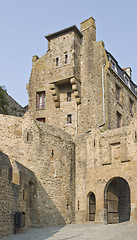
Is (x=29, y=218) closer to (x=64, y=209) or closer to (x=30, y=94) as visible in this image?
(x=64, y=209)

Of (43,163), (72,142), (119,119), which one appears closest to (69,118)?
(72,142)

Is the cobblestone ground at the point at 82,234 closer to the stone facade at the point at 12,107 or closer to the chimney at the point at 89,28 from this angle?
the stone facade at the point at 12,107

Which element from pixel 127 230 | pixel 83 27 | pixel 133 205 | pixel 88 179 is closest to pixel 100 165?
pixel 88 179

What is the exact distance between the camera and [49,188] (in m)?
17.9

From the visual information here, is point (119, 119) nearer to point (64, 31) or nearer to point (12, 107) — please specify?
point (64, 31)

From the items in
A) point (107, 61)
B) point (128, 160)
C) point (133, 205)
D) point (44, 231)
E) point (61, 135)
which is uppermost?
point (107, 61)

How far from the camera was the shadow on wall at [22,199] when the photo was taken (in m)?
13.8

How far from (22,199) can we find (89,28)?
14.6 m

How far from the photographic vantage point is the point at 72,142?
20.5 m

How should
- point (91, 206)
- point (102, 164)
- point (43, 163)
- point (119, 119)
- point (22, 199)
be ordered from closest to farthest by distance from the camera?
point (22, 199) → point (43, 163) → point (102, 164) → point (91, 206) → point (119, 119)

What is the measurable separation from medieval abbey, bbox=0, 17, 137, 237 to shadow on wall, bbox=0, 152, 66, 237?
4cm

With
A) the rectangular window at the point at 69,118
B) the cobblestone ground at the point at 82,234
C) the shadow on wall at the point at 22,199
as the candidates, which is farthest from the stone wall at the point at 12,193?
the rectangular window at the point at 69,118

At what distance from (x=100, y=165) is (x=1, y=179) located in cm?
697

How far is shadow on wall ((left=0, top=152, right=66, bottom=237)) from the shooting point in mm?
13836
